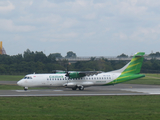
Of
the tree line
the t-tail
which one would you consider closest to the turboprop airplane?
the t-tail

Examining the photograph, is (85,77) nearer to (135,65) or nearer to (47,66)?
(135,65)

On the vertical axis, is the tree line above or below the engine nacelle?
above

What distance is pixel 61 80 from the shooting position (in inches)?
1528

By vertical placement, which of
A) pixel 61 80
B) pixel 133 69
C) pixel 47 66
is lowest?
pixel 61 80

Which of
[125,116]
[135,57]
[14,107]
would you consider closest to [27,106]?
[14,107]

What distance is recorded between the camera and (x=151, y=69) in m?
95.2

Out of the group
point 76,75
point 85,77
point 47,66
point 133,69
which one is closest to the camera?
point 76,75

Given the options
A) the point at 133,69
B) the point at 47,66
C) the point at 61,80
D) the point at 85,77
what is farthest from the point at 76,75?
the point at 47,66

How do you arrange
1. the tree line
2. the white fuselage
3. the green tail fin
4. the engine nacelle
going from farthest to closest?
the tree line < the green tail fin < the engine nacelle < the white fuselage

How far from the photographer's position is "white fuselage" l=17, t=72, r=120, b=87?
37.7 m

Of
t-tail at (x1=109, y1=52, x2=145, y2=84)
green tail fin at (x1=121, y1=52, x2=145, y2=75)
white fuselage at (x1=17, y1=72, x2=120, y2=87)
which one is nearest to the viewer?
white fuselage at (x1=17, y1=72, x2=120, y2=87)

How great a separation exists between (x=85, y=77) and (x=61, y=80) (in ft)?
12.5

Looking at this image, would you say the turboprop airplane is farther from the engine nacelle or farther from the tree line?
the tree line

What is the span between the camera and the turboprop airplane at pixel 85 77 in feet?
125
